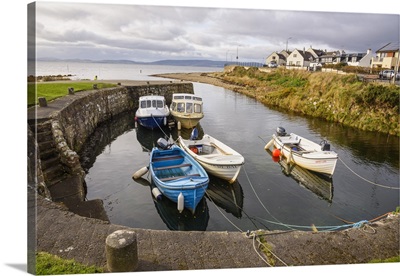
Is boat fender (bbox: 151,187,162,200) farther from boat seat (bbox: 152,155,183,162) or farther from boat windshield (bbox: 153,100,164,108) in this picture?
boat windshield (bbox: 153,100,164,108)

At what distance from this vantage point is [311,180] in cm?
1438

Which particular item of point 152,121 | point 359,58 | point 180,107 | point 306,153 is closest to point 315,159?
point 306,153

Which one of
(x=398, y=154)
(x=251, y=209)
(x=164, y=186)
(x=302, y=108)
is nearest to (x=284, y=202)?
(x=251, y=209)

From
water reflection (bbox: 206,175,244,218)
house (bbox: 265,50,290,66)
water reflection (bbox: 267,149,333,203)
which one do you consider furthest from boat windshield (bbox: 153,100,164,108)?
house (bbox: 265,50,290,66)

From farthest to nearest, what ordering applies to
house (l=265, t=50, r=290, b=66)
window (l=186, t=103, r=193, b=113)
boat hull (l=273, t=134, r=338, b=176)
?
house (l=265, t=50, r=290, b=66) < window (l=186, t=103, r=193, b=113) < boat hull (l=273, t=134, r=338, b=176)

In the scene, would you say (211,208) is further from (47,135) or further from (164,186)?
(47,135)

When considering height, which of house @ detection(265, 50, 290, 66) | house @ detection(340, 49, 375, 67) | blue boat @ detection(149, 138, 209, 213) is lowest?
blue boat @ detection(149, 138, 209, 213)

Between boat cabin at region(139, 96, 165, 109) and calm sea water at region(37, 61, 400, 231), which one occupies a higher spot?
boat cabin at region(139, 96, 165, 109)

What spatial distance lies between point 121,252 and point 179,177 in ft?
20.3

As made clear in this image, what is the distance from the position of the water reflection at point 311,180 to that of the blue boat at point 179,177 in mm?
5767

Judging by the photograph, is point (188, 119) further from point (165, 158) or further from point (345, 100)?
point (345, 100)

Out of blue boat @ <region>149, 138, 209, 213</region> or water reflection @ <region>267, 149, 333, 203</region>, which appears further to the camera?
water reflection @ <region>267, 149, 333, 203</region>

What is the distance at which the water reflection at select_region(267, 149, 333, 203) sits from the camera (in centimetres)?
1303

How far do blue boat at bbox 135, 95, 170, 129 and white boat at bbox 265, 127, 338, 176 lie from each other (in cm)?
966
